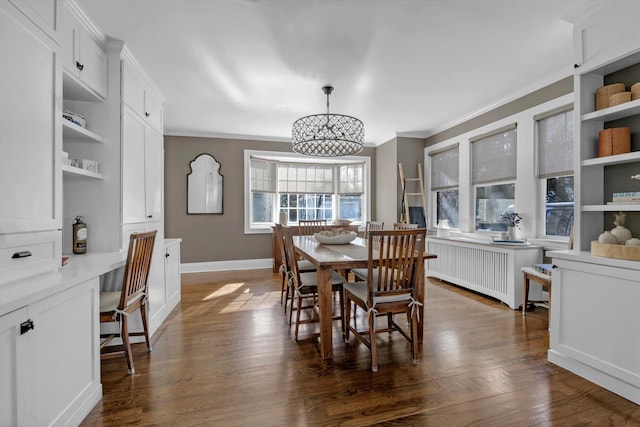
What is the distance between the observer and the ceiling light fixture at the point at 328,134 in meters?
3.23

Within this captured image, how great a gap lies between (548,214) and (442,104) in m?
1.95

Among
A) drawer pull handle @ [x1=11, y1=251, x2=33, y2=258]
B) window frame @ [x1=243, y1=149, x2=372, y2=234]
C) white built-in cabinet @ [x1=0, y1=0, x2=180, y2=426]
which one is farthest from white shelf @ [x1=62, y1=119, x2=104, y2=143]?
window frame @ [x1=243, y1=149, x2=372, y2=234]

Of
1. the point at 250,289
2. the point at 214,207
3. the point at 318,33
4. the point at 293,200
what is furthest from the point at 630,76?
the point at 214,207

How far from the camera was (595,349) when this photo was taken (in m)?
1.94

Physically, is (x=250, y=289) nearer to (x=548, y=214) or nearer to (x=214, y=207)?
(x=214, y=207)

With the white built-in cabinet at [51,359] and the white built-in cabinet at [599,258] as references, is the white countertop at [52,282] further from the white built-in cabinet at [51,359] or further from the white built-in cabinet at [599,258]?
the white built-in cabinet at [599,258]

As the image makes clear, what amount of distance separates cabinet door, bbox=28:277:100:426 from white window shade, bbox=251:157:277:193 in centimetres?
422

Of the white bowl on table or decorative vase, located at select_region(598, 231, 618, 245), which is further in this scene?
the white bowl on table

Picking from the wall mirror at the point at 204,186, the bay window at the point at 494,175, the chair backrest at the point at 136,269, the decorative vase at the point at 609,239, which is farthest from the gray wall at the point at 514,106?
the chair backrest at the point at 136,269

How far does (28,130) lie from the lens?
4.81 ft

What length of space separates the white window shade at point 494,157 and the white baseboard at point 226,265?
4.01 meters

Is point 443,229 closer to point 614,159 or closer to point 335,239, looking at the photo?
point 335,239

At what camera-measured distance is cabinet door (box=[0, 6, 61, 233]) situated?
1.34 m

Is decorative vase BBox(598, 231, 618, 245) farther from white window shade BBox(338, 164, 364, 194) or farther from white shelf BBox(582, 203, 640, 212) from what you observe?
white window shade BBox(338, 164, 364, 194)
